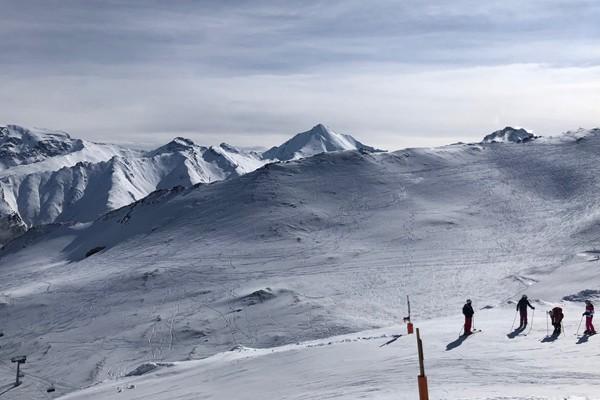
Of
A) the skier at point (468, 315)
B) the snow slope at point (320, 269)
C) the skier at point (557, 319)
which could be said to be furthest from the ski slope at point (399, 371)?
the skier at point (468, 315)

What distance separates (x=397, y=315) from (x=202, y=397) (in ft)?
99.6

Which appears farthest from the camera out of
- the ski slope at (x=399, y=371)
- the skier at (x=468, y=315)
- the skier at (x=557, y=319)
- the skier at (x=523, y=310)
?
the skier at (x=523, y=310)

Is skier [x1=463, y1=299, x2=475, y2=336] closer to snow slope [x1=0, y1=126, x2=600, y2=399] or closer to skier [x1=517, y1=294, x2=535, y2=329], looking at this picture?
snow slope [x1=0, y1=126, x2=600, y2=399]

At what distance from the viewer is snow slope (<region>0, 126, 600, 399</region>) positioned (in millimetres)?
26250

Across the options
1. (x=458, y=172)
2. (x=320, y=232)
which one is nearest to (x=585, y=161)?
(x=458, y=172)

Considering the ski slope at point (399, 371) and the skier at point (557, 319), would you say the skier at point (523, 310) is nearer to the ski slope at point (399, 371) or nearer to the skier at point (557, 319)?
the ski slope at point (399, 371)

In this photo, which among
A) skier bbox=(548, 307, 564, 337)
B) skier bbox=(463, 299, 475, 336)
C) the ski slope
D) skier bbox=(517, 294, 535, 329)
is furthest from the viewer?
skier bbox=(517, 294, 535, 329)

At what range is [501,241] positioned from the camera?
75.4m

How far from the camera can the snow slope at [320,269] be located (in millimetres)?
26250

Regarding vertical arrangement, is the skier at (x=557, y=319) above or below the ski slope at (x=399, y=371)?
above

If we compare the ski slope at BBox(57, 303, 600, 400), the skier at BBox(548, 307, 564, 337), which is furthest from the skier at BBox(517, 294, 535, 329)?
the skier at BBox(548, 307, 564, 337)

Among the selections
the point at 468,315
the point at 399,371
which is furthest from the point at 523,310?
the point at 399,371

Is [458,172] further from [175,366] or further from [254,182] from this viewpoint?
[175,366]

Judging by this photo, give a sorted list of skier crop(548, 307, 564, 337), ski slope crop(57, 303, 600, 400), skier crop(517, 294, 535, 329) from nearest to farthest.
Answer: ski slope crop(57, 303, 600, 400) < skier crop(548, 307, 564, 337) < skier crop(517, 294, 535, 329)
